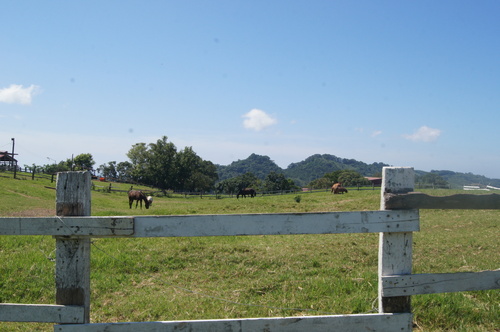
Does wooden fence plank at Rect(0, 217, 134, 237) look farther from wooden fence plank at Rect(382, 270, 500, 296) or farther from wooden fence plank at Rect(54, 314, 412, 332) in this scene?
wooden fence plank at Rect(382, 270, 500, 296)

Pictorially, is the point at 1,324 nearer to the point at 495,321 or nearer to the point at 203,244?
the point at 203,244

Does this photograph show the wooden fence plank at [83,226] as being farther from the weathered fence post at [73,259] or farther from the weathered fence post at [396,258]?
the weathered fence post at [396,258]

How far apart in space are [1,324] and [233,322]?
3675 mm

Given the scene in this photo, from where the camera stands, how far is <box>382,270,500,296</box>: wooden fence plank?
3412mm

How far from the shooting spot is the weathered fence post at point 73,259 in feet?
11.1

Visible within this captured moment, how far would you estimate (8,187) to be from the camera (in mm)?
35781

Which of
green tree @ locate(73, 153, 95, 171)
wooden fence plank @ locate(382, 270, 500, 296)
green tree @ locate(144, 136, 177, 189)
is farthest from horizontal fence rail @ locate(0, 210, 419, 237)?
green tree @ locate(73, 153, 95, 171)

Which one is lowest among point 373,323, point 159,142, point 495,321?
point 495,321

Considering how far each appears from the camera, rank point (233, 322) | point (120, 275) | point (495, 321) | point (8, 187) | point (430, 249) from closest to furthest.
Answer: point (233, 322) → point (495, 321) → point (120, 275) → point (430, 249) → point (8, 187)

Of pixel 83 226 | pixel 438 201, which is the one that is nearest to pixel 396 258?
pixel 438 201

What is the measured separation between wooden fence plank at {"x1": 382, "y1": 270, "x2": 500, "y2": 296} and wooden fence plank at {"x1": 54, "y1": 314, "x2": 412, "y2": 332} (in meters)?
0.24

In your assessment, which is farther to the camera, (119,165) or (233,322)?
(119,165)

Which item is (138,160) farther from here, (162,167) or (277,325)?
(277,325)

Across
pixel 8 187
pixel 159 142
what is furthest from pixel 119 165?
pixel 8 187
